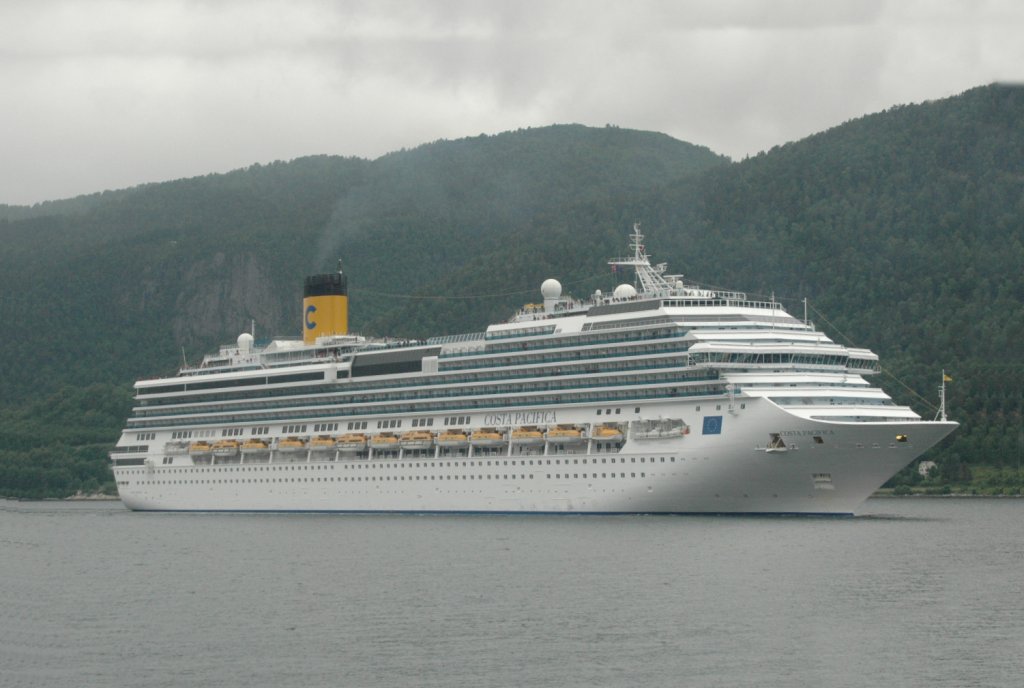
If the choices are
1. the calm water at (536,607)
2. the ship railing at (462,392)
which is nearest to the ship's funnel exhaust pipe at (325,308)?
the ship railing at (462,392)

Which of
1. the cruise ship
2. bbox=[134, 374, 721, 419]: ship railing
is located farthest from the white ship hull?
bbox=[134, 374, 721, 419]: ship railing

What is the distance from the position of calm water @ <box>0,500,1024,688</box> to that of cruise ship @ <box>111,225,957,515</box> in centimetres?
247

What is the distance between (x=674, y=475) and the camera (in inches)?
2889

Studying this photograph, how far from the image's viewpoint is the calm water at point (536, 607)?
38.6 meters

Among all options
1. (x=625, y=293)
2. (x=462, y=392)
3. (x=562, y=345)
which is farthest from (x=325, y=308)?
(x=625, y=293)

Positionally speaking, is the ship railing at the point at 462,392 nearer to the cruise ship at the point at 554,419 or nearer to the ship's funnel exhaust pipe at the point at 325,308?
the cruise ship at the point at 554,419

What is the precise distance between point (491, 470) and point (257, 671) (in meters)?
43.5

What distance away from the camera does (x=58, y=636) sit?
44.2 m

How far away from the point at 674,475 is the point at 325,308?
3638 cm

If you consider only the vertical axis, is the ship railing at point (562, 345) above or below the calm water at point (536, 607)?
above

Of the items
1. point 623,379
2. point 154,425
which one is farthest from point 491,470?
A: point 154,425

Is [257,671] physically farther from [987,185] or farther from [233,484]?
[987,185]

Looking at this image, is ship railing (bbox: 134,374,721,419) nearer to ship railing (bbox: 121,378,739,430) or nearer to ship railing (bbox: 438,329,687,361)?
ship railing (bbox: 121,378,739,430)

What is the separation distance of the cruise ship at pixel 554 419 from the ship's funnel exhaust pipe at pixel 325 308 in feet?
0.46
